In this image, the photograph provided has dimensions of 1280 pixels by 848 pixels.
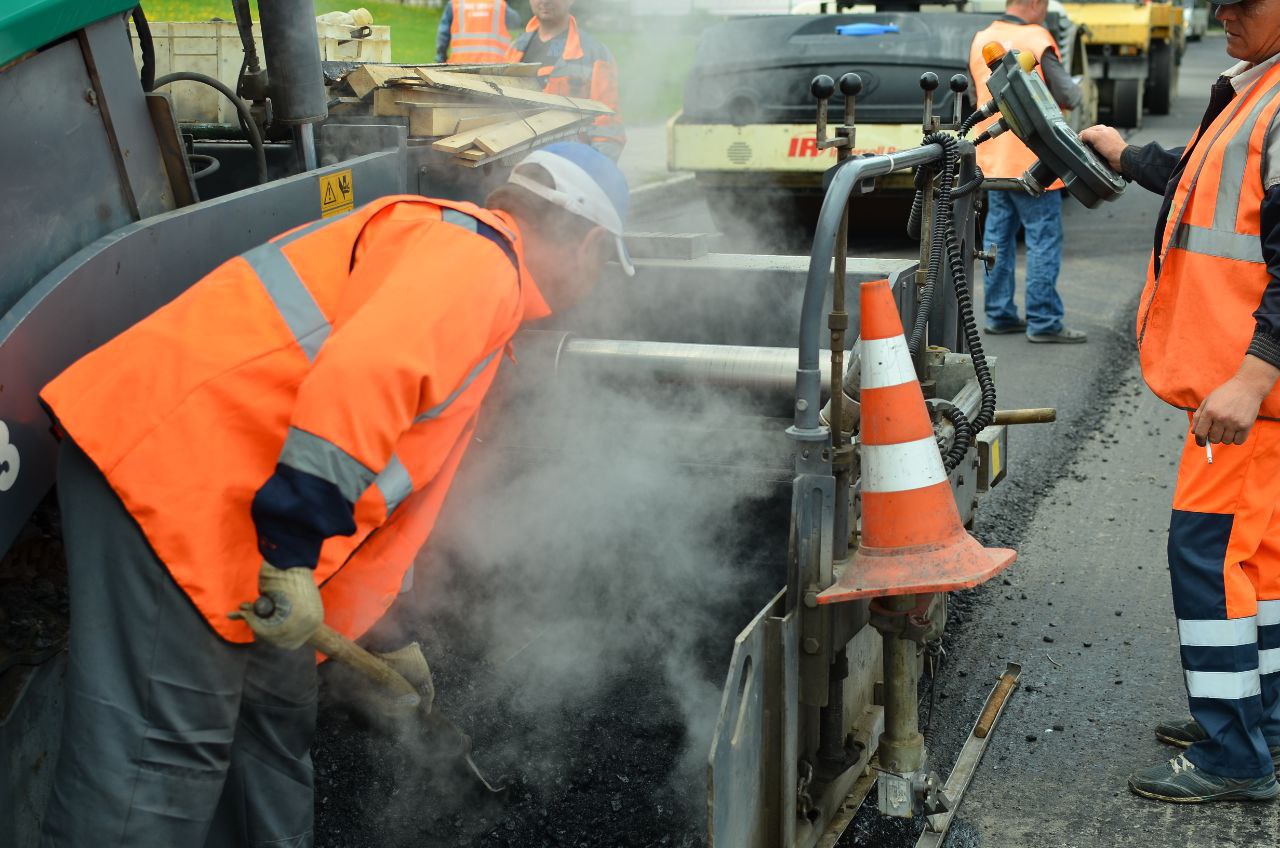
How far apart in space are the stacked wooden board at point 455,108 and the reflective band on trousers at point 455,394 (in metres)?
1.37

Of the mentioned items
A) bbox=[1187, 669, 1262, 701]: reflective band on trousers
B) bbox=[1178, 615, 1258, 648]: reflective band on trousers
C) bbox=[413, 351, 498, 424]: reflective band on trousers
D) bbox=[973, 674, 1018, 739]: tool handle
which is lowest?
bbox=[973, 674, 1018, 739]: tool handle

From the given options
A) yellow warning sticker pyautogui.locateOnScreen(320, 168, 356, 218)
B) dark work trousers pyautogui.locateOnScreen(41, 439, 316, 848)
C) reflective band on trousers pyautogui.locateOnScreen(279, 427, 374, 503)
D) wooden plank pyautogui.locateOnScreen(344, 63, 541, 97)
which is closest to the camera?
reflective band on trousers pyautogui.locateOnScreen(279, 427, 374, 503)

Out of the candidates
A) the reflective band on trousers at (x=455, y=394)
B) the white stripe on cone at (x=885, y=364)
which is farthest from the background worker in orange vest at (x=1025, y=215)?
the reflective band on trousers at (x=455, y=394)

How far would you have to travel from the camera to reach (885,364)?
2.55m

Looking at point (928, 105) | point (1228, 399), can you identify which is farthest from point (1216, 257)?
point (928, 105)

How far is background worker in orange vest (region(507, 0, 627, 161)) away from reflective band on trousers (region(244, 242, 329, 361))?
535 centimetres

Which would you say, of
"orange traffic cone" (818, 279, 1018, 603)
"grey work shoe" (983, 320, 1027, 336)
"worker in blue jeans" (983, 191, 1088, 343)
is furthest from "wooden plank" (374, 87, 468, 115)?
"grey work shoe" (983, 320, 1027, 336)

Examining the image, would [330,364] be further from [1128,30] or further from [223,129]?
[1128,30]

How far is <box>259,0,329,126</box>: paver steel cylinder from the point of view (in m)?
2.78

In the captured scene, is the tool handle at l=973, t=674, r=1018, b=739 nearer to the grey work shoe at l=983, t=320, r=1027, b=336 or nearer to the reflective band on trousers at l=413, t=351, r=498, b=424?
the reflective band on trousers at l=413, t=351, r=498, b=424

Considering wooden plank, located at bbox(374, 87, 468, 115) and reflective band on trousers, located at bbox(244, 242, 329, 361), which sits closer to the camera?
reflective band on trousers, located at bbox(244, 242, 329, 361)

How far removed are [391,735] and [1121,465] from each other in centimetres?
331

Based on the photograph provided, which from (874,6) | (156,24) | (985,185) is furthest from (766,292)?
(874,6)

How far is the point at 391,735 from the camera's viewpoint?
3119 mm
